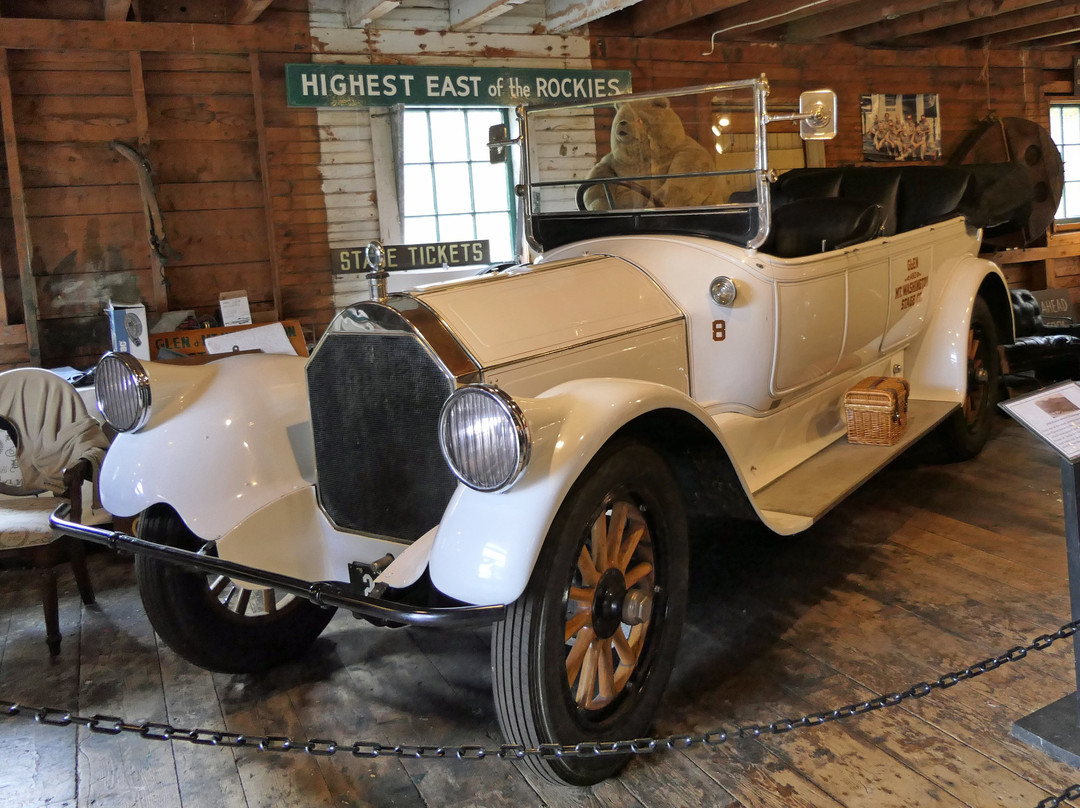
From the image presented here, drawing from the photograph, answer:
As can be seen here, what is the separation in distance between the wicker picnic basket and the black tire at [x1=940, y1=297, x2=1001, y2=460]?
33.7 inches

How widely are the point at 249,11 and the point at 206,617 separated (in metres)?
3.46

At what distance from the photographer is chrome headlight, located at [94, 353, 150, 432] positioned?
2398mm

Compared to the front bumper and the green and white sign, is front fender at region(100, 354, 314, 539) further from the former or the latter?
the green and white sign

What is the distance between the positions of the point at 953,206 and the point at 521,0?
2.48 meters

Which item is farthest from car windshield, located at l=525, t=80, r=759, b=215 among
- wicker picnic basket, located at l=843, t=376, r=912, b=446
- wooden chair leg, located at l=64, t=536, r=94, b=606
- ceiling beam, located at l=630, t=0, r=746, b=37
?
ceiling beam, located at l=630, t=0, r=746, b=37

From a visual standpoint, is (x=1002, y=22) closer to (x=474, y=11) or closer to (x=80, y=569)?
(x=474, y=11)

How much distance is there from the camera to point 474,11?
5.16 m

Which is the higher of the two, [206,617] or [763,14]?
[763,14]

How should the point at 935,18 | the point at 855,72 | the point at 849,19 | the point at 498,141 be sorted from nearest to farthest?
the point at 498,141 → the point at 849,19 → the point at 935,18 → the point at 855,72

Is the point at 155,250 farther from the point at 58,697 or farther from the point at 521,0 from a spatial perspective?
the point at 58,697

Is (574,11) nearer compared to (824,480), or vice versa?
(824,480)

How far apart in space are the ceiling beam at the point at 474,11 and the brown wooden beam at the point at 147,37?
87 cm

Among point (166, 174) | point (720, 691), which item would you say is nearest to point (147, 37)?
point (166, 174)

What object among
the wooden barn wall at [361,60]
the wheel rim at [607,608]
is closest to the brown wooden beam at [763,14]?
the wooden barn wall at [361,60]
